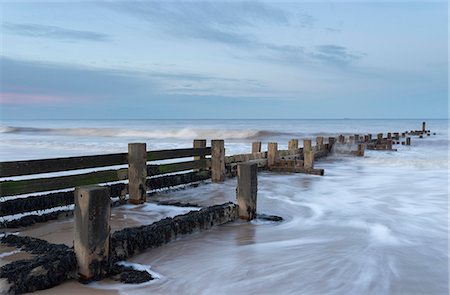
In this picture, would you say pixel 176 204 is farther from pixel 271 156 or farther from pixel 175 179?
pixel 271 156

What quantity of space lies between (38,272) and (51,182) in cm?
240

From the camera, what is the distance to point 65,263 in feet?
11.9

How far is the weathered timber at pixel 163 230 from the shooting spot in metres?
4.20

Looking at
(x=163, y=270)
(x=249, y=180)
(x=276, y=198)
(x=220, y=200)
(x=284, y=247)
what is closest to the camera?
(x=163, y=270)

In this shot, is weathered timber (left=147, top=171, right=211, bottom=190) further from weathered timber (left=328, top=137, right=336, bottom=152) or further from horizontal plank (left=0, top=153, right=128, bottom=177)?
weathered timber (left=328, top=137, right=336, bottom=152)

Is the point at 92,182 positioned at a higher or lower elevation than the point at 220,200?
higher

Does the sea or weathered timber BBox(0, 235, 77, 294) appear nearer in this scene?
weathered timber BBox(0, 235, 77, 294)

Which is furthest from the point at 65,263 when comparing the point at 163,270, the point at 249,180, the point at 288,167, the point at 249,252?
the point at 288,167

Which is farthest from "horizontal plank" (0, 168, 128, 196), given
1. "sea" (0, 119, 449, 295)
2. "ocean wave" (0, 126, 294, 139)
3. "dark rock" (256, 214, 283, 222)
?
"ocean wave" (0, 126, 294, 139)

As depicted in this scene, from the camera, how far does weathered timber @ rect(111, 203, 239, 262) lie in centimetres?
420

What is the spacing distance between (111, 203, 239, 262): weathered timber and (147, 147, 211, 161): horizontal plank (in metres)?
2.17

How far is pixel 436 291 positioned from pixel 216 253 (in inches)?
87.4

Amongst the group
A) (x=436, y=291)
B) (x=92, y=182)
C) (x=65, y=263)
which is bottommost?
(x=436, y=291)

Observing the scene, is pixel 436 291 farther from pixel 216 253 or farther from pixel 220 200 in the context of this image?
pixel 220 200
